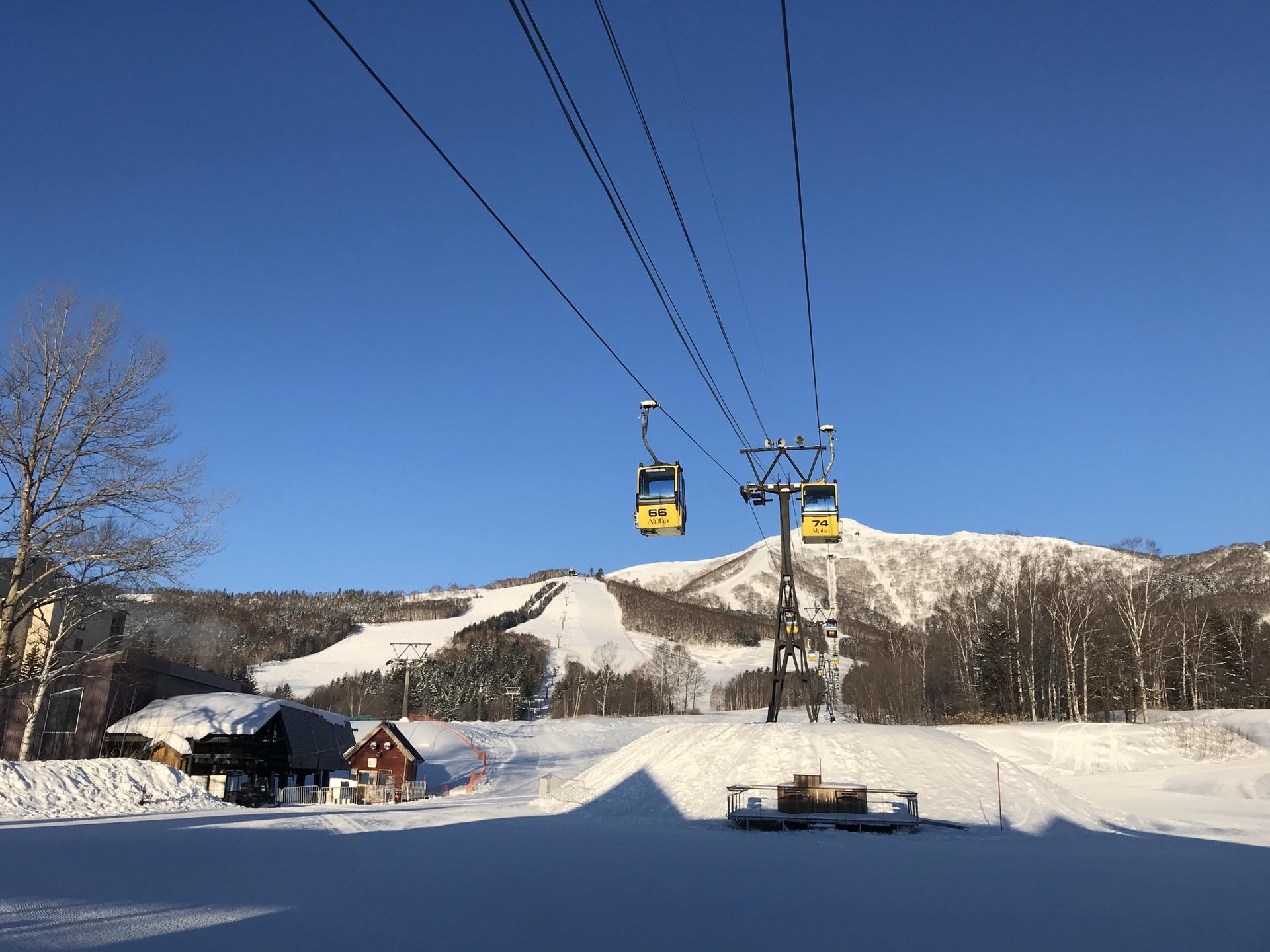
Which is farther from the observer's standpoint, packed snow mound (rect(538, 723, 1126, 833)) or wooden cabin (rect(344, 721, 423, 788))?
wooden cabin (rect(344, 721, 423, 788))

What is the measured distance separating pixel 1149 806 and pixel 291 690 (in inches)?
5549

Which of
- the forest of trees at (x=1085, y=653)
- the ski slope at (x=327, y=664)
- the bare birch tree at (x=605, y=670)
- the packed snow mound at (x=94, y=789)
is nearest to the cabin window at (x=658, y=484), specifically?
the packed snow mound at (x=94, y=789)

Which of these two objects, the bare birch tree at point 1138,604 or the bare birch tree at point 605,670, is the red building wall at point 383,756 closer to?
the bare birch tree at point 1138,604

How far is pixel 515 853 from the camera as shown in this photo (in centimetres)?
1673

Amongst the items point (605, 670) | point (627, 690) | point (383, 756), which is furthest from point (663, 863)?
point (605, 670)

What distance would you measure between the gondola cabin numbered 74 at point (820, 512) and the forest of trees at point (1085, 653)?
141 feet

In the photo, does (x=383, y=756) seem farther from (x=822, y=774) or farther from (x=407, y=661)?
(x=822, y=774)

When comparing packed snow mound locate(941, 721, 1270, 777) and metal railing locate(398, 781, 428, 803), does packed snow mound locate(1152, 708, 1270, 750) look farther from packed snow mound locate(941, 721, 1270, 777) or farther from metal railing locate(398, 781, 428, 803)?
metal railing locate(398, 781, 428, 803)

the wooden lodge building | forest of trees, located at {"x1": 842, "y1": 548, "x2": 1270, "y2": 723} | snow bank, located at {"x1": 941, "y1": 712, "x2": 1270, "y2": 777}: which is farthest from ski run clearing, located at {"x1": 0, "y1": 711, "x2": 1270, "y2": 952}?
forest of trees, located at {"x1": 842, "y1": 548, "x2": 1270, "y2": 723}

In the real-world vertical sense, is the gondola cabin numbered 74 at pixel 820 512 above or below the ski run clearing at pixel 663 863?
above

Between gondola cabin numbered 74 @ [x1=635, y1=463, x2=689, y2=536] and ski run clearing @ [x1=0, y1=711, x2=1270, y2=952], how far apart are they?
7383mm

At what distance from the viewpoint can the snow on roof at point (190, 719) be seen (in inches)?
1538

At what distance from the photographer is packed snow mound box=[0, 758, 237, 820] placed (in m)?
23.7

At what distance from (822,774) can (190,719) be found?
2889 centimetres
